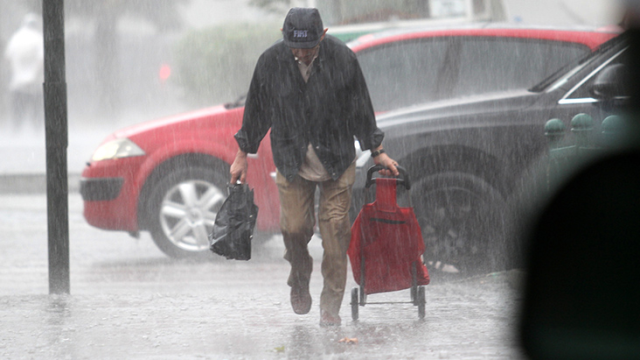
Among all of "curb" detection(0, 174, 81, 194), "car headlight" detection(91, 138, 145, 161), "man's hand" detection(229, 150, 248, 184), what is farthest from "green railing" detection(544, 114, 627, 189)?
"curb" detection(0, 174, 81, 194)

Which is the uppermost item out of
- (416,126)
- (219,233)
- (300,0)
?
(300,0)

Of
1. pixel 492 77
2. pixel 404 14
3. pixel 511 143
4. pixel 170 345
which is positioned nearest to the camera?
pixel 170 345

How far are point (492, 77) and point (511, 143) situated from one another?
3.60 feet

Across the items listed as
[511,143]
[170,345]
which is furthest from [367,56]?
[170,345]

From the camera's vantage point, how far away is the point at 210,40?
73.3 feet

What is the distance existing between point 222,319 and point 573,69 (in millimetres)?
3150

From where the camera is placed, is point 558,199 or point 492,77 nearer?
point 558,199

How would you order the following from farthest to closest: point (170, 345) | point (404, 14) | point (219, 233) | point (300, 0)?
point (300, 0)
point (404, 14)
point (219, 233)
point (170, 345)

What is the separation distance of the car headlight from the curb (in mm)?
5704

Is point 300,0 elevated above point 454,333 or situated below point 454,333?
above

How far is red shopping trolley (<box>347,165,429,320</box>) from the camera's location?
217 inches

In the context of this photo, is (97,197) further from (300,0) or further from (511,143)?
(300,0)

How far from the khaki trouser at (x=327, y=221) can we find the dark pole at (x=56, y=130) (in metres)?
1.55

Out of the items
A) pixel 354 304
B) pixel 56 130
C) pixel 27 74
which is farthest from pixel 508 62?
pixel 27 74
